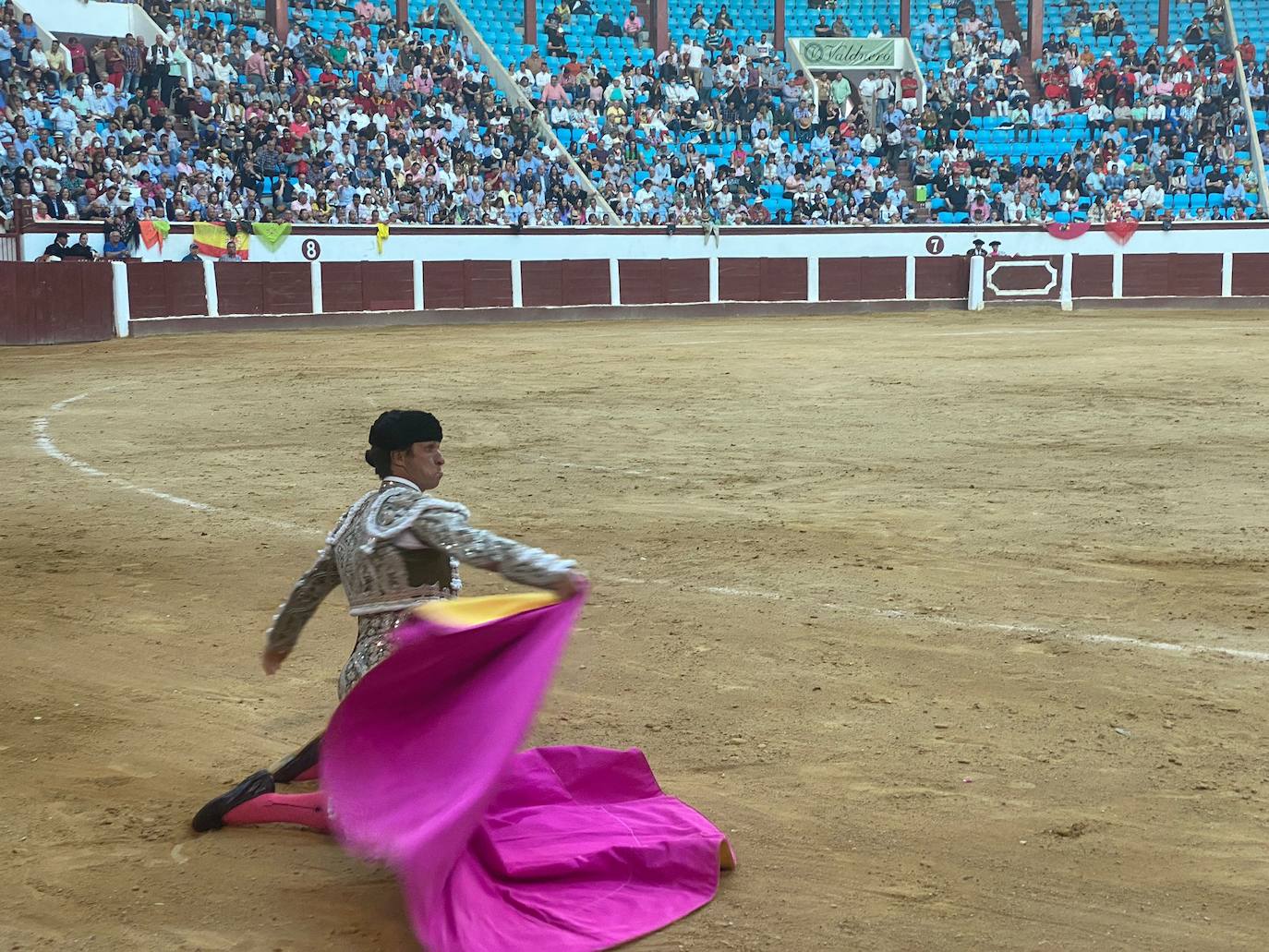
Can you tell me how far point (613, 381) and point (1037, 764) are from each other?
9652mm

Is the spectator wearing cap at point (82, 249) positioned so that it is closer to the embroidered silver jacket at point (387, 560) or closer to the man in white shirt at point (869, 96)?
the man in white shirt at point (869, 96)

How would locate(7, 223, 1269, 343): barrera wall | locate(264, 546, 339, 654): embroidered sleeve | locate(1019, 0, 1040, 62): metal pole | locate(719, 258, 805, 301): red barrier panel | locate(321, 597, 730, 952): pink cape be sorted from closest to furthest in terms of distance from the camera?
locate(321, 597, 730, 952): pink cape → locate(264, 546, 339, 654): embroidered sleeve → locate(7, 223, 1269, 343): barrera wall → locate(719, 258, 805, 301): red barrier panel → locate(1019, 0, 1040, 62): metal pole

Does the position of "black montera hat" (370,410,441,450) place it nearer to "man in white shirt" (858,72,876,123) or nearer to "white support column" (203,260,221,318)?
"white support column" (203,260,221,318)

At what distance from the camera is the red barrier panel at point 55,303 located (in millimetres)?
17562

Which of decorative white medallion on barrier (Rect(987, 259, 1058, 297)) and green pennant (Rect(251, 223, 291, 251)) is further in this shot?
decorative white medallion on barrier (Rect(987, 259, 1058, 297))

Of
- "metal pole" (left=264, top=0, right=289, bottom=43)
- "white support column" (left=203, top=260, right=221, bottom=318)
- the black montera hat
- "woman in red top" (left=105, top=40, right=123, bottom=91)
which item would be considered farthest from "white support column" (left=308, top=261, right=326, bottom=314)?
the black montera hat

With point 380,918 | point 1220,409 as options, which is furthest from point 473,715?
point 1220,409

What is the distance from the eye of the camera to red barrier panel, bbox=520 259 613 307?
23469mm

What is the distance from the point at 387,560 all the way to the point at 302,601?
0.31m

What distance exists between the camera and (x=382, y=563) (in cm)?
338

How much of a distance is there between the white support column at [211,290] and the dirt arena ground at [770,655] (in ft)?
30.5

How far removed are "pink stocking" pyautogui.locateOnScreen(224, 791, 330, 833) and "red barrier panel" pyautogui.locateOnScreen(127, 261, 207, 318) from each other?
1706cm

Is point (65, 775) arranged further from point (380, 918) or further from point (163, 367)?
point (163, 367)

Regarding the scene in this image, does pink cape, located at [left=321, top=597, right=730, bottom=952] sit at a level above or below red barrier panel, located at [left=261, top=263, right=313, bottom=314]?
below
